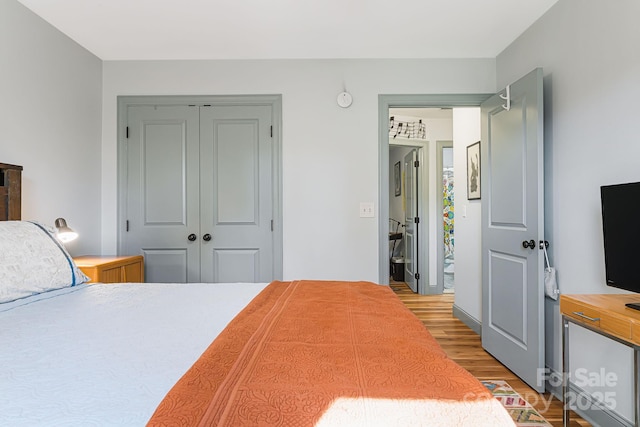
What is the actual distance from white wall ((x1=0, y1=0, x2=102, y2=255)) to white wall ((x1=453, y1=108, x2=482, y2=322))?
344cm

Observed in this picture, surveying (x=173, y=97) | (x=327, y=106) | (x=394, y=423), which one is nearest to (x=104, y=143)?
(x=173, y=97)

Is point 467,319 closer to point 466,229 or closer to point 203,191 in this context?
point 466,229

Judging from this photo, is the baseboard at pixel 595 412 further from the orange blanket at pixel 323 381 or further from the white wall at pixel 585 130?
the orange blanket at pixel 323 381

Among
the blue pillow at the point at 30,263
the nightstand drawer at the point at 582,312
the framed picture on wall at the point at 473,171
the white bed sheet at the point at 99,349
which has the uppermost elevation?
the framed picture on wall at the point at 473,171

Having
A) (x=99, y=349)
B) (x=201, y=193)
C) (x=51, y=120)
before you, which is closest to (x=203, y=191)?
(x=201, y=193)

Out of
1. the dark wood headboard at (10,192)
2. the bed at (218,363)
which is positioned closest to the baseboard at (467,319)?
the bed at (218,363)

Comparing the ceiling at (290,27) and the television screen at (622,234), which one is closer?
the television screen at (622,234)

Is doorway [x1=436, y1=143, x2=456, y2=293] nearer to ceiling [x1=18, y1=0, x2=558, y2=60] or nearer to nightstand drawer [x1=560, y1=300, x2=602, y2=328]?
ceiling [x1=18, y1=0, x2=558, y2=60]

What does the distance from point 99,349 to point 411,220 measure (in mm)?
4746

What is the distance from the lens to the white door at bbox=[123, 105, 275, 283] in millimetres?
3043

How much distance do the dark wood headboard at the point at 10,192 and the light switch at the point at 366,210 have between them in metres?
2.33

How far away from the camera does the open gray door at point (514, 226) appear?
2287 millimetres

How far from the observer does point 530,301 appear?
2.37 metres

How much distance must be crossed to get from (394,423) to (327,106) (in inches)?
108
